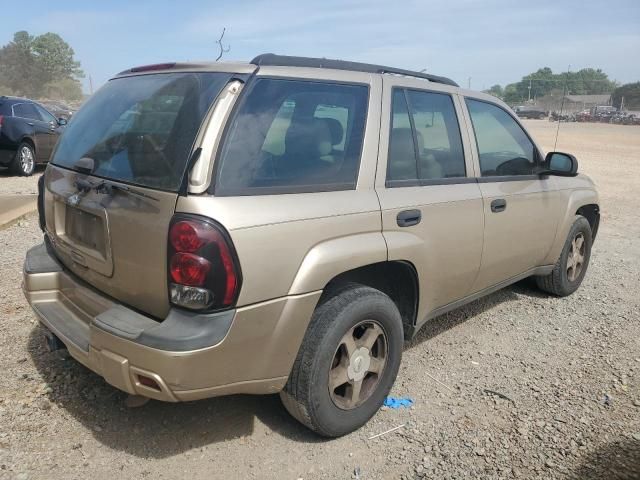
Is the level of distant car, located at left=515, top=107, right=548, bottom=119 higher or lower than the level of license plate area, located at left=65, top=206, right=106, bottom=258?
higher

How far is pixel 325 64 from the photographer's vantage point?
111 inches

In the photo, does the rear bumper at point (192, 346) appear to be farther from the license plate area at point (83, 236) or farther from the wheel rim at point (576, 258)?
the wheel rim at point (576, 258)

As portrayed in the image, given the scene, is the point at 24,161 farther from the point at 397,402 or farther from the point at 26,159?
the point at 397,402

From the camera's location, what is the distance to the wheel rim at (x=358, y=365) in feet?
9.13

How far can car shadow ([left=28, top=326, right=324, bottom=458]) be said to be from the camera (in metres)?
2.77

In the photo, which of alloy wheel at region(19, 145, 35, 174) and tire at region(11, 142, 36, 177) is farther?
alloy wheel at region(19, 145, 35, 174)

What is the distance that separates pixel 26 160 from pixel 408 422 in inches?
418

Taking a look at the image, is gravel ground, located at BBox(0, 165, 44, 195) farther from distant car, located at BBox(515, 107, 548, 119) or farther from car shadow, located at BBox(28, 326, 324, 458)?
distant car, located at BBox(515, 107, 548, 119)

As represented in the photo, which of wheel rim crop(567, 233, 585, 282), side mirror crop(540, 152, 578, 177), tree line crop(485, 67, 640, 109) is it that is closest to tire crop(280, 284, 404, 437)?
side mirror crop(540, 152, 578, 177)

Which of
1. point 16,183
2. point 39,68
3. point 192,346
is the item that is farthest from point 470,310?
point 39,68

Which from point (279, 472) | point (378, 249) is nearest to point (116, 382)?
point (279, 472)

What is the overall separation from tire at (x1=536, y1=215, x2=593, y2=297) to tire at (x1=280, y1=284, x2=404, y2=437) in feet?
8.02

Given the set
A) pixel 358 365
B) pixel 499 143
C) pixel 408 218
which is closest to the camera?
pixel 358 365

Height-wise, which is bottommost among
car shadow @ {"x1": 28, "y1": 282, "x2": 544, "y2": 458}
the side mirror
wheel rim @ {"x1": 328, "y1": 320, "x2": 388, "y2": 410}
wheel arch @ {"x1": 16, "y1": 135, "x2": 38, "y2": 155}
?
car shadow @ {"x1": 28, "y1": 282, "x2": 544, "y2": 458}
